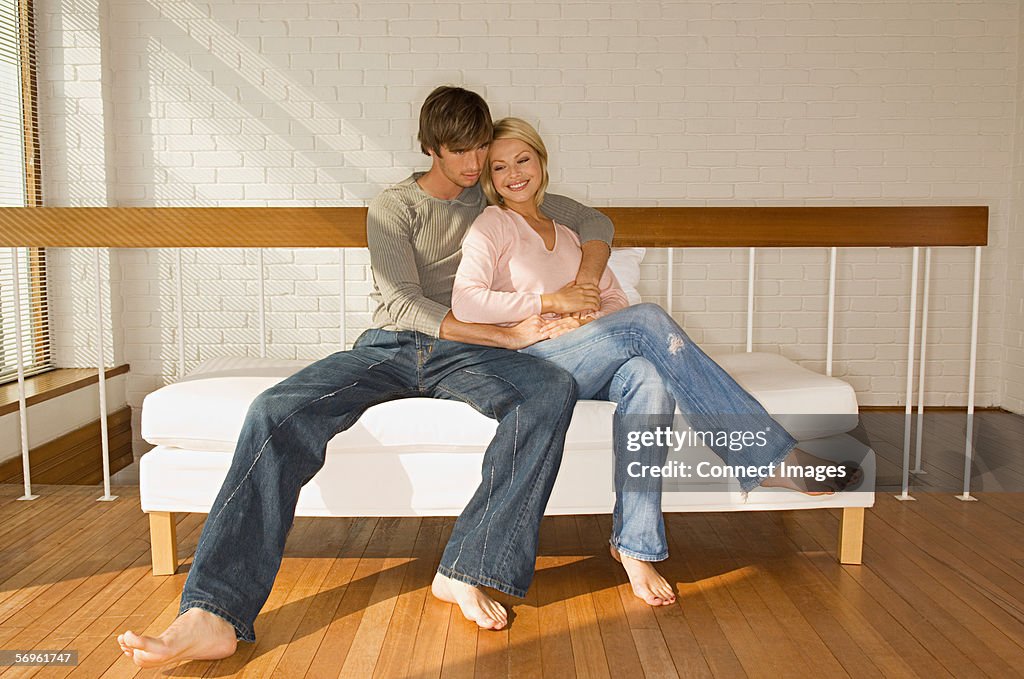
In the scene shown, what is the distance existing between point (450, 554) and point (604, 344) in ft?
1.85

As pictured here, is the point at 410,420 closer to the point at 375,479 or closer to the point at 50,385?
the point at 375,479

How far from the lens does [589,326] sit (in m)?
2.02

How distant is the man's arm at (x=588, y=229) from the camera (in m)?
2.21

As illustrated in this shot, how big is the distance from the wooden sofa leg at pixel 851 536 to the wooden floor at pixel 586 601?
0.11ft

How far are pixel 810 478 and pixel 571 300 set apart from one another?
668mm

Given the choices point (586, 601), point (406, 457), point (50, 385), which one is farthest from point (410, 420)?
point (50, 385)

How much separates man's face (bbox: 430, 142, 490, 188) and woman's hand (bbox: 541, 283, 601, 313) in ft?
1.14

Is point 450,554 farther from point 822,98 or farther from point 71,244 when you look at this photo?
point 822,98

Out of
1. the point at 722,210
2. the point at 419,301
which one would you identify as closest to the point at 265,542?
the point at 419,301

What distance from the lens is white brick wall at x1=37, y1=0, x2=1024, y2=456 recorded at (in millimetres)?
4039

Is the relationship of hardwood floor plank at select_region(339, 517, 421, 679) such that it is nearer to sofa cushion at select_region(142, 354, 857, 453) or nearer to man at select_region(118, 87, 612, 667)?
man at select_region(118, 87, 612, 667)

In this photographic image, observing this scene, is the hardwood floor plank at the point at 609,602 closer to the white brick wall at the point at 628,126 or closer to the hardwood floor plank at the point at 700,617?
the hardwood floor plank at the point at 700,617

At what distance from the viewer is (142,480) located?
6.66 feet

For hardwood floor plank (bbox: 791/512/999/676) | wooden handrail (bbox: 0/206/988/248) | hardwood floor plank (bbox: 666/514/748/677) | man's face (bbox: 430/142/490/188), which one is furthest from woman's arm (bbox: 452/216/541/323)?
hardwood floor plank (bbox: 791/512/999/676)
